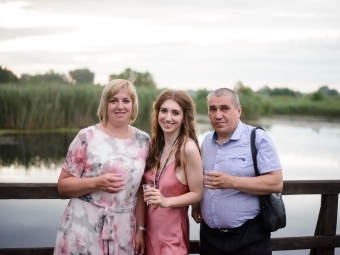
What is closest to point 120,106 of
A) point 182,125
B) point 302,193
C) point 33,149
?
point 182,125

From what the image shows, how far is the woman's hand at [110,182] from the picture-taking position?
277cm

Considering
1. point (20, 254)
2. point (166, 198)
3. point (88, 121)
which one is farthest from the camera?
point (88, 121)

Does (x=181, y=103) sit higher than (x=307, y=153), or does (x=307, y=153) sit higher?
(x=181, y=103)

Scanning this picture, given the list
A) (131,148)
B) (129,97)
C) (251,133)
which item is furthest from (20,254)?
(251,133)

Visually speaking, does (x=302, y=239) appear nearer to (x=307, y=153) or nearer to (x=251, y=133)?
(x=251, y=133)

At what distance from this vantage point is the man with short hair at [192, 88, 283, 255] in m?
2.84

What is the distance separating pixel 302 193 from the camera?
3.56 m

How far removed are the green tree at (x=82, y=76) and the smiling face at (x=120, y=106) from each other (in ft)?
62.6

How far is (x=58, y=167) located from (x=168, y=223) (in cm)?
1999

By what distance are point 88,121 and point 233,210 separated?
16.9 meters

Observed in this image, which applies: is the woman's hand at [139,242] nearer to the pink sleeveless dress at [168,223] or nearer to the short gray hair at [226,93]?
the pink sleeveless dress at [168,223]

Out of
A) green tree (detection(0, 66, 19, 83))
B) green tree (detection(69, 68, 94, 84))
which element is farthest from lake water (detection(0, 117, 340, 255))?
green tree (detection(0, 66, 19, 83))

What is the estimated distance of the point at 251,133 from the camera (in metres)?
2.93

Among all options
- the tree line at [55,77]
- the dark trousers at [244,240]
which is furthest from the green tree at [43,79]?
the dark trousers at [244,240]
